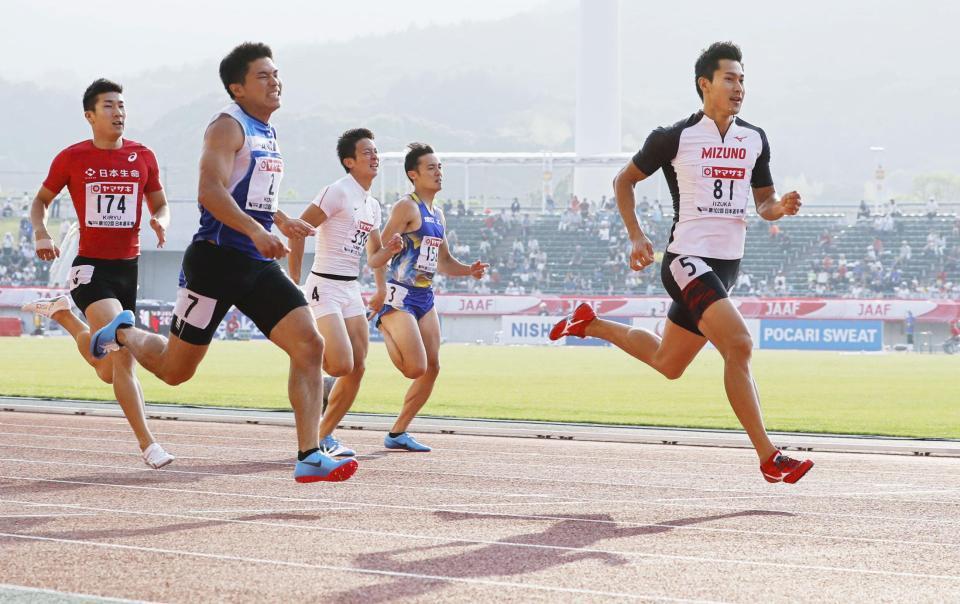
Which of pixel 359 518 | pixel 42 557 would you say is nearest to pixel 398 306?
pixel 359 518

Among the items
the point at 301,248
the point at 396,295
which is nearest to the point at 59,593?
the point at 301,248

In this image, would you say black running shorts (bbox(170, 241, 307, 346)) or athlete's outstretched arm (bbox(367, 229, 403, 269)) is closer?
black running shorts (bbox(170, 241, 307, 346))

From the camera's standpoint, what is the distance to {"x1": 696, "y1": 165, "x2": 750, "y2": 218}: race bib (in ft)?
24.3

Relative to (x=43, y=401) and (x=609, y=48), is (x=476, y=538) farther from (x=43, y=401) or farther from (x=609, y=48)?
(x=609, y=48)

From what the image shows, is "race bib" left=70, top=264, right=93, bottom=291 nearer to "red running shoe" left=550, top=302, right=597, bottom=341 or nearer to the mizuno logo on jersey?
"red running shoe" left=550, top=302, right=597, bottom=341

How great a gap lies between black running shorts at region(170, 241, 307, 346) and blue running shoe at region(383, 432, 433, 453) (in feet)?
11.4

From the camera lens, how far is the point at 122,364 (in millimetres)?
8320

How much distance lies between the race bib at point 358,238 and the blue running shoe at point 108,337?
6.81 ft

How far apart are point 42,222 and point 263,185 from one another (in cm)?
273

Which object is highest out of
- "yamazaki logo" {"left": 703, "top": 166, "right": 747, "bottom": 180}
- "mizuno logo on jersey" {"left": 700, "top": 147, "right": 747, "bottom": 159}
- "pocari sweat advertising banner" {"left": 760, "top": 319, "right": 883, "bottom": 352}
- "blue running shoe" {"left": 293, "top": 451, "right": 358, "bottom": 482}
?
"mizuno logo on jersey" {"left": 700, "top": 147, "right": 747, "bottom": 159}

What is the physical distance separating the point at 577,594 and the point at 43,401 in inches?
485

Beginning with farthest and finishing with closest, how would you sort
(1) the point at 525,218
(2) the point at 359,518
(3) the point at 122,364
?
(1) the point at 525,218 < (3) the point at 122,364 < (2) the point at 359,518

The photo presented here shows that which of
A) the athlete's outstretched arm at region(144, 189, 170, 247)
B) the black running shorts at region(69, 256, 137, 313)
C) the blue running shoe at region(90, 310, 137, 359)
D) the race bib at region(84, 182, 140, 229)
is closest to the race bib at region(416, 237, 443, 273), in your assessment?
the athlete's outstretched arm at region(144, 189, 170, 247)

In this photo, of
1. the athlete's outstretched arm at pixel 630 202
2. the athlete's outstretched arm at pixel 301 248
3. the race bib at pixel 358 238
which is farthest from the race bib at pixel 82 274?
the athlete's outstretched arm at pixel 630 202
